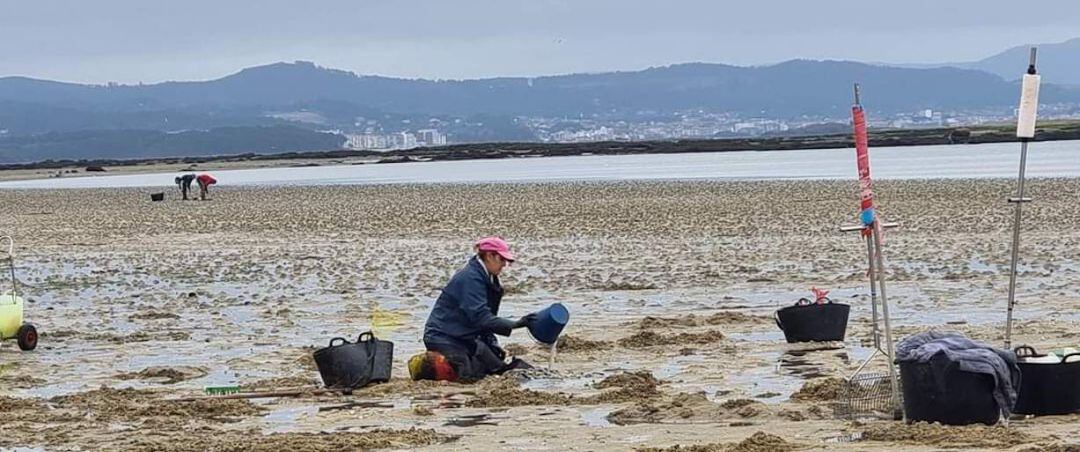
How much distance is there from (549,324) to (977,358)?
12.6ft

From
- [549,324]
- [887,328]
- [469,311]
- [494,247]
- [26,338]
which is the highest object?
[494,247]

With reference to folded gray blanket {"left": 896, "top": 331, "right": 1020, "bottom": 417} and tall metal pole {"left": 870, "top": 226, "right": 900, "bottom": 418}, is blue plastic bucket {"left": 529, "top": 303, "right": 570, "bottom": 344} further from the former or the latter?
folded gray blanket {"left": 896, "top": 331, "right": 1020, "bottom": 417}

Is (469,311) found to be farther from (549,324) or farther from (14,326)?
(14,326)

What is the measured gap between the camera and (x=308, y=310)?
19172 millimetres

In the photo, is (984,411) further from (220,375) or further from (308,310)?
(308,310)

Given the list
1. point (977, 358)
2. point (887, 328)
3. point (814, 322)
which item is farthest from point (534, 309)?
point (977, 358)

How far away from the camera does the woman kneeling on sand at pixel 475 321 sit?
1247 centimetres

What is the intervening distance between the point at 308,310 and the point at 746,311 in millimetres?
5156

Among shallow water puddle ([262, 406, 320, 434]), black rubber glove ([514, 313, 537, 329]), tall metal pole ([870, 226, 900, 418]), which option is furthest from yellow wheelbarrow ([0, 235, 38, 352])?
tall metal pole ([870, 226, 900, 418])

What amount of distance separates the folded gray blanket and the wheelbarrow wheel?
8.90m

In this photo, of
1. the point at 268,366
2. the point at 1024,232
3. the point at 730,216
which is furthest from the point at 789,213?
the point at 268,366

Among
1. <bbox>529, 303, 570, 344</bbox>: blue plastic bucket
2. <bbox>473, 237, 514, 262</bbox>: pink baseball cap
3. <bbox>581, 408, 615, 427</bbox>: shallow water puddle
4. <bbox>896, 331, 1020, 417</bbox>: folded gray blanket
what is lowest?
<bbox>581, 408, 615, 427</bbox>: shallow water puddle

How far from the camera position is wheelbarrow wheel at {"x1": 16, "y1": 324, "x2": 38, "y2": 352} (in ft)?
50.8

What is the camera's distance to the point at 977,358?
9.50 m
